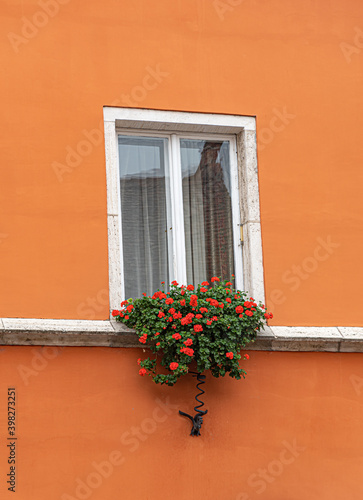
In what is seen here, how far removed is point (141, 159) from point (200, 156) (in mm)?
556

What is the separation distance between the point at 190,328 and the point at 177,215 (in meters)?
1.28

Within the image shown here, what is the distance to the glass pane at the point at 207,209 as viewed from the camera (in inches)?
340

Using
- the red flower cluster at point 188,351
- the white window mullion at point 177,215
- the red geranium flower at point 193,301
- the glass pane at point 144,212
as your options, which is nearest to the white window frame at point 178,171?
the white window mullion at point 177,215

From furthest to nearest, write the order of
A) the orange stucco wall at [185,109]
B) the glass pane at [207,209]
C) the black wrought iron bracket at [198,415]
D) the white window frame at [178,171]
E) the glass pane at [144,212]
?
the glass pane at [207,209]
the glass pane at [144,212]
the white window frame at [178,171]
the orange stucco wall at [185,109]
the black wrought iron bracket at [198,415]

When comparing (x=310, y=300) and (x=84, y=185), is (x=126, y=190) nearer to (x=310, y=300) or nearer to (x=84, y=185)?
(x=84, y=185)

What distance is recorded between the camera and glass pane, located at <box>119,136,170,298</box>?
848 cm

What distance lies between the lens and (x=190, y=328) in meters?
7.75

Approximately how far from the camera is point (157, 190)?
28.6 ft

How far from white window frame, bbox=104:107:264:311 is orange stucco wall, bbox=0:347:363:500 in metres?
0.76

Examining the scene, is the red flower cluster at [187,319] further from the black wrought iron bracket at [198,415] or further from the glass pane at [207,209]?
the glass pane at [207,209]

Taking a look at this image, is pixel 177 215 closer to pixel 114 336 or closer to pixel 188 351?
pixel 114 336

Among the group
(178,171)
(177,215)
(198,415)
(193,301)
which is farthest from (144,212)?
(198,415)

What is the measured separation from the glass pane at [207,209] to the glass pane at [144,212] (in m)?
0.21

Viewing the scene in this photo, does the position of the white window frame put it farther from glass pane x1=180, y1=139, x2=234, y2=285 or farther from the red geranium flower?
the red geranium flower
